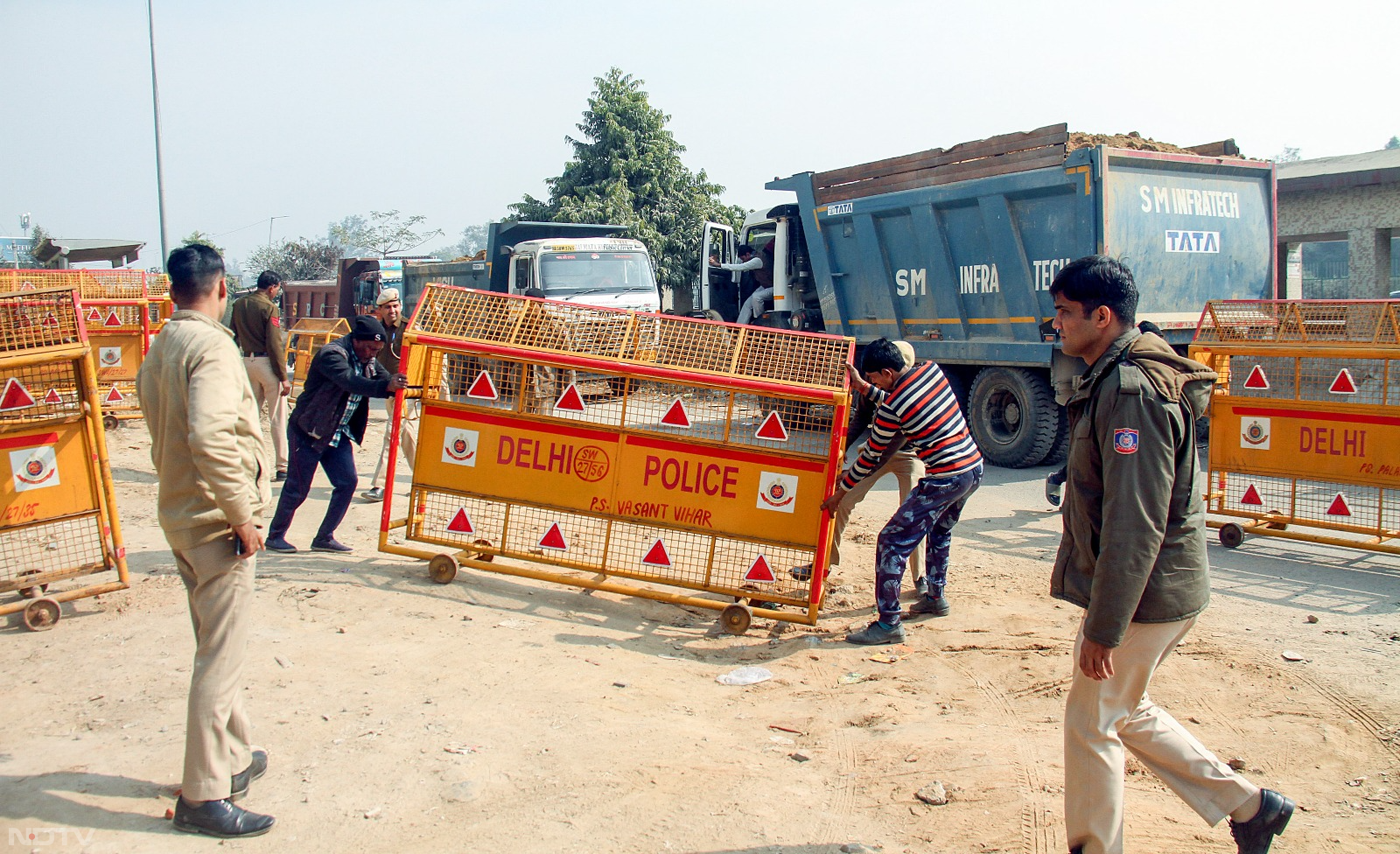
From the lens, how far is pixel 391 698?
4109 millimetres

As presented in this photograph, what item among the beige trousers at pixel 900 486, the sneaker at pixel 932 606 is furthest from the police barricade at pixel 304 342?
the sneaker at pixel 932 606

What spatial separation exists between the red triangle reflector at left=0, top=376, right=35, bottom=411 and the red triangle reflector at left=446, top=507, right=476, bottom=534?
7.50 ft

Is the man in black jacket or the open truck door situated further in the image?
the open truck door

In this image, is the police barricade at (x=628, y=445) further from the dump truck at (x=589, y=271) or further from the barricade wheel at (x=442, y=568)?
the dump truck at (x=589, y=271)

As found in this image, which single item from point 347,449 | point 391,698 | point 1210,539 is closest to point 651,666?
point 391,698

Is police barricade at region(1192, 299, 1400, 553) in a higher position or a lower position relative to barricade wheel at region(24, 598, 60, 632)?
higher

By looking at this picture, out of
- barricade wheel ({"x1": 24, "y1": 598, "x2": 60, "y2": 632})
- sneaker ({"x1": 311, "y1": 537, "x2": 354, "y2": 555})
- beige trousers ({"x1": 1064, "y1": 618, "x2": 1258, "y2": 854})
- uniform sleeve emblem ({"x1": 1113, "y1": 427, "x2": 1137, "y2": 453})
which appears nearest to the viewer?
uniform sleeve emblem ({"x1": 1113, "y1": 427, "x2": 1137, "y2": 453})

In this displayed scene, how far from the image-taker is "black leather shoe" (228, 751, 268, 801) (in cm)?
324

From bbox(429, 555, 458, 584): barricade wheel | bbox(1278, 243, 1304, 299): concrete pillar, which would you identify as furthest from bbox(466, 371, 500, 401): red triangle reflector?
bbox(1278, 243, 1304, 299): concrete pillar

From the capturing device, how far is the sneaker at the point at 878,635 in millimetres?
5105

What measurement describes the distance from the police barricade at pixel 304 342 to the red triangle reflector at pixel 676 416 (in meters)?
12.2

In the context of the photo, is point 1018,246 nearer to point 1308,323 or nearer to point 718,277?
point 1308,323

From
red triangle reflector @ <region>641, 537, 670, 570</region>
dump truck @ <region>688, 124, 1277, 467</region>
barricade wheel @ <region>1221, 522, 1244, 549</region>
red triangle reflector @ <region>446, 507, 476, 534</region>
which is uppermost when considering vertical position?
dump truck @ <region>688, 124, 1277, 467</region>

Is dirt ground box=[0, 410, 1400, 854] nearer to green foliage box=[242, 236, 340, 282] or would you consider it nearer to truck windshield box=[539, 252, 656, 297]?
truck windshield box=[539, 252, 656, 297]
